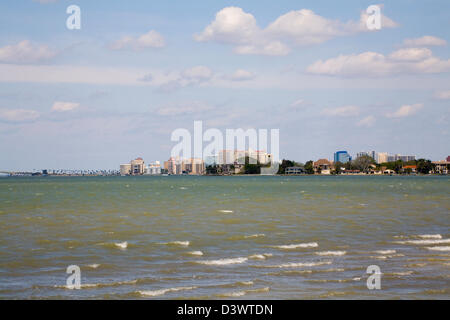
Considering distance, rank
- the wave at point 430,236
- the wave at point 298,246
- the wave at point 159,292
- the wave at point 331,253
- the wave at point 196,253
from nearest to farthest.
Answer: the wave at point 159,292 < the wave at point 331,253 < the wave at point 196,253 < the wave at point 298,246 < the wave at point 430,236

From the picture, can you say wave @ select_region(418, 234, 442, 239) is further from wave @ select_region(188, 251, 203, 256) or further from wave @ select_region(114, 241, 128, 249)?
wave @ select_region(114, 241, 128, 249)

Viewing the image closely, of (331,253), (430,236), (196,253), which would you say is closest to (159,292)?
(196,253)

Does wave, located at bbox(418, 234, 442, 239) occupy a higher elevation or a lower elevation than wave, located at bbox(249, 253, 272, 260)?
lower

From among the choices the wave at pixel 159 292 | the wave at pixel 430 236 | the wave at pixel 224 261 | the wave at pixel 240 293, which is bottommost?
the wave at pixel 430 236

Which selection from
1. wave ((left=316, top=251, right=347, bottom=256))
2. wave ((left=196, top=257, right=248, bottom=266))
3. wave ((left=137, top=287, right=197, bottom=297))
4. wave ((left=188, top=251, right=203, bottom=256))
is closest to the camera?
wave ((left=137, top=287, right=197, bottom=297))

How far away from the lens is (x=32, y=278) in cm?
1709

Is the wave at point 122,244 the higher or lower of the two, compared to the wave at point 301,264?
higher

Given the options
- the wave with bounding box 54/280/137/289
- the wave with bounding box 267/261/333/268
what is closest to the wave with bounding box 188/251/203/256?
the wave with bounding box 267/261/333/268

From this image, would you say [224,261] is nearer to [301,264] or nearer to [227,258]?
[227,258]

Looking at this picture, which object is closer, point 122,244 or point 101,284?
point 101,284

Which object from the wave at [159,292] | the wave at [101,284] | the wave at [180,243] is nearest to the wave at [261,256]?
the wave at [180,243]

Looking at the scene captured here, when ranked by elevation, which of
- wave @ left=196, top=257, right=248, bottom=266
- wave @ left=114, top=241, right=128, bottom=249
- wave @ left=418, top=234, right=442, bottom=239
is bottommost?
wave @ left=418, top=234, right=442, bottom=239

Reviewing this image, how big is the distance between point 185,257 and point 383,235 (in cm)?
Answer: 1167

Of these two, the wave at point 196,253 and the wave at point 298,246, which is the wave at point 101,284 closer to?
the wave at point 196,253
